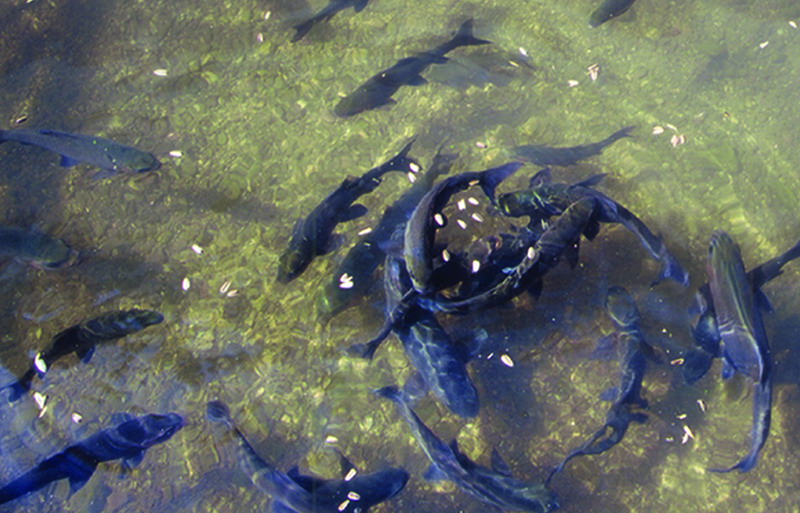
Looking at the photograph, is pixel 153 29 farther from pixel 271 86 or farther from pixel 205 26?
pixel 271 86

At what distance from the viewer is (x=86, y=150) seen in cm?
588

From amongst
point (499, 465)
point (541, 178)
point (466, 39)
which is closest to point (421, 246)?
point (541, 178)

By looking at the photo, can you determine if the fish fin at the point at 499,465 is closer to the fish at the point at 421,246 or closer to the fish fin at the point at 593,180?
the fish at the point at 421,246

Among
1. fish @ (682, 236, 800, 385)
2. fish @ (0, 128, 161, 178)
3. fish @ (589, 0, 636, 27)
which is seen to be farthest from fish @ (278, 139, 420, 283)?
fish @ (589, 0, 636, 27)

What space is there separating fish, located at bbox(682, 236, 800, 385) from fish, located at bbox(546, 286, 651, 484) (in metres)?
0.41

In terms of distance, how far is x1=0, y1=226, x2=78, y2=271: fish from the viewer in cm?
569

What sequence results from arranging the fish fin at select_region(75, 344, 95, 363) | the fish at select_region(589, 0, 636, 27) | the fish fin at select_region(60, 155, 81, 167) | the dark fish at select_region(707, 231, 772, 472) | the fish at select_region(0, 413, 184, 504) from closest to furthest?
the fish at select_region(0, 413, 184, 504)
the dark fish at select_region(707, 231, 772, 472)
the fish fin at select_region(75, 344, 95, 363)
the fish fin at select_region(60, 155, 81, 167)
the fish at select_region(589, 0, 636, 27)

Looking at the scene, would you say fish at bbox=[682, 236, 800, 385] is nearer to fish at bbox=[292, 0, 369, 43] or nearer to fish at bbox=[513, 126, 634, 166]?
fish at bbox=[513, 126, 634, 166]

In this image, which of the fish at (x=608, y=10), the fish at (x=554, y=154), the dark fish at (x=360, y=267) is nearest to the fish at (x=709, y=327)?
the fish at (x=554, y=154)

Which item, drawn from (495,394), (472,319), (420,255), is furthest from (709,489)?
(420,255)

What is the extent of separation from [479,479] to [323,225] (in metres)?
2.83

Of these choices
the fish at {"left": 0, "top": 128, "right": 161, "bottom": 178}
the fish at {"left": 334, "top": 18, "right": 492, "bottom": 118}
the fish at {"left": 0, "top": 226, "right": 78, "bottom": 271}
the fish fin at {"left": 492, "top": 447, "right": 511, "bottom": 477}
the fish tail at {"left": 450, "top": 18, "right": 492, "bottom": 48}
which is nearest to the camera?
the fish fin at {"left": 492, "top": 447, "right": 511, "bottom": 477}

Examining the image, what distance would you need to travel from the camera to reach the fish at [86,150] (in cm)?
588

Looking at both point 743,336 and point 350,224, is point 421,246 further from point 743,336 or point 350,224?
point 743,336
